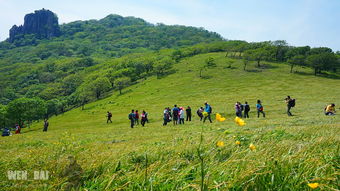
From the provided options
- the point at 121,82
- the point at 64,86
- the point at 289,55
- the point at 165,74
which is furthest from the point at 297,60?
the point at 64,86

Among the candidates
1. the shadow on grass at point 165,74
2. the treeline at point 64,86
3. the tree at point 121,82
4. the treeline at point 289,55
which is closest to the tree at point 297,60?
the treeline at point 289,55

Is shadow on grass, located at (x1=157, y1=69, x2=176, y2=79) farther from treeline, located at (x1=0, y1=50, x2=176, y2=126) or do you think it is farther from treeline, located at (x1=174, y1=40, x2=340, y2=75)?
treeline, located at (x1=174, y1=40, x2=340, y2=75)

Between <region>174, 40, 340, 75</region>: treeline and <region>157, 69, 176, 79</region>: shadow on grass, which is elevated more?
<region>174, 40, 340, 75</region>: treeline

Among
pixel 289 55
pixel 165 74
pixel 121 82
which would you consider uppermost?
pixel 289 55

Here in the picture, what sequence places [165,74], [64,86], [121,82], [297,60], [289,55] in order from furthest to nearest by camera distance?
[64,86]
[289,55]
[165,74]
[121,82]
[297,60]

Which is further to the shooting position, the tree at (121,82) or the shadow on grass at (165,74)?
the shadow on grass at (165,74)

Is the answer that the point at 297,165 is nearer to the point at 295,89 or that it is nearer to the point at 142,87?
the point at 295,89

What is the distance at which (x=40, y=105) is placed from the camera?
3014 inches

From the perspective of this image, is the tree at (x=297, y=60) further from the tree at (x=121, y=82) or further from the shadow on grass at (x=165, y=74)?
the tree at (x=121, y=82)

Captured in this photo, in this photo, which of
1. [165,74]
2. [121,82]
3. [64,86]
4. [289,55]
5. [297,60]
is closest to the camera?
[297,60]

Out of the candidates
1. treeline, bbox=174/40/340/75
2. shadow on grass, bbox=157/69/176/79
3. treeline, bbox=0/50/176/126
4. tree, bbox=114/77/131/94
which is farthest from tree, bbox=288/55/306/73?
tree, bbox=114/77/131/94

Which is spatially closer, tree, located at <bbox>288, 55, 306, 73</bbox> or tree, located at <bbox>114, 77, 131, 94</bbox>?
tree, located at <bbox>288, 55, 306, 73</bbox>

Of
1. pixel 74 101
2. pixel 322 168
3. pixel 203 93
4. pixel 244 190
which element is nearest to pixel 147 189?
pixel 244 190

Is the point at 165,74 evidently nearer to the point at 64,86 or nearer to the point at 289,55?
the point at 289,55
